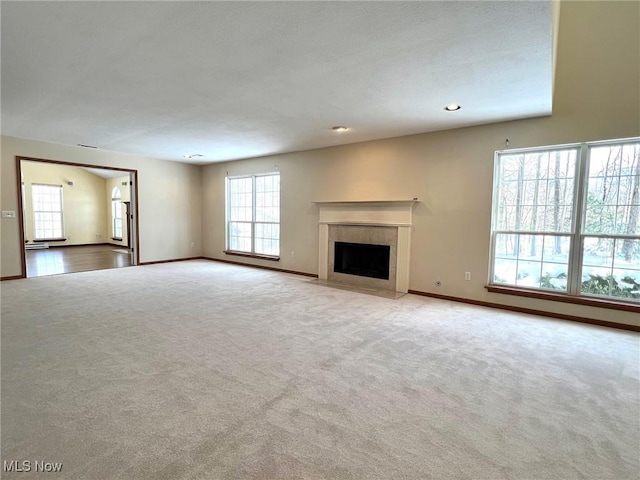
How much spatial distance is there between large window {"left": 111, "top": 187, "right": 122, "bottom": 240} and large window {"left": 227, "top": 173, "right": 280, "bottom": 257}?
581 centimetres

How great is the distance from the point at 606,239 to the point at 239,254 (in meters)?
6.59

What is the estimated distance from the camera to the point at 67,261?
755cm

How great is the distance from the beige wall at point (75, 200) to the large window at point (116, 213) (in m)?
0.47

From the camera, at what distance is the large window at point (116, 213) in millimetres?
11070

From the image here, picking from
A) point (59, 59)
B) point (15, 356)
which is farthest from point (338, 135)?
point (15, 356)

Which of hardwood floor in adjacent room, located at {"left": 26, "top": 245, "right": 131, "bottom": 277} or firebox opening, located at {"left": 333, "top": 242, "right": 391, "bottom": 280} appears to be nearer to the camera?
firebox opening, located at {"left": 333, "top": 242, "right": 391, "bottom": 280}

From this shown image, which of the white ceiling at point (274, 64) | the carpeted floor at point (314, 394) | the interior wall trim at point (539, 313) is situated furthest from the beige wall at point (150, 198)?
the interior wall trim at point (539, 313)

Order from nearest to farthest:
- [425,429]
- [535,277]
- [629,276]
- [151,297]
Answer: [425,429] → [629,276] → [535,277] → [151,297]

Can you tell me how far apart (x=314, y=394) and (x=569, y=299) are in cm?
352

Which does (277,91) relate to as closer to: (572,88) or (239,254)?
(572,88)

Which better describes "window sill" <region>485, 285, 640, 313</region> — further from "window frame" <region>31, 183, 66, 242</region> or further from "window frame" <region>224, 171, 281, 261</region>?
"window frame" <region>31, 183, 66, 242</region>

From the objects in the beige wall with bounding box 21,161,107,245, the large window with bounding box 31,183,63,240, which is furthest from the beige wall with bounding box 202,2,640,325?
the large window with bounding box 31,183,63,240

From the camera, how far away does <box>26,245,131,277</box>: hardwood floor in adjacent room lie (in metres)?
6.44

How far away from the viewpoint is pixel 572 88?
3.71 m
